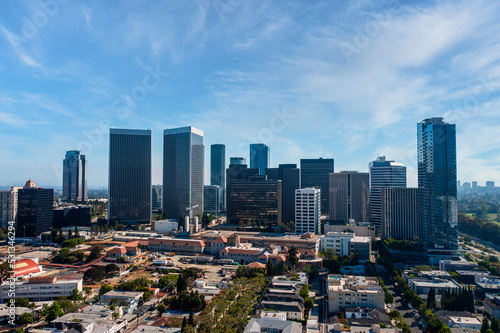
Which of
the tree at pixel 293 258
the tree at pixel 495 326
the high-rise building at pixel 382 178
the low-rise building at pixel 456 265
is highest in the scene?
the high-rise building at pixel 382 178

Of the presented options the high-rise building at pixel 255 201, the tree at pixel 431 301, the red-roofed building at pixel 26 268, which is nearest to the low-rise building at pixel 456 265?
the tree at pixel 431 301

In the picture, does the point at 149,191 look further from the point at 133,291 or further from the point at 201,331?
the point at 201,331

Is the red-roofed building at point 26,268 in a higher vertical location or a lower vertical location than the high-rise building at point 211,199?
lower

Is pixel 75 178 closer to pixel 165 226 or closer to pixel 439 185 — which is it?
pixel 165 226

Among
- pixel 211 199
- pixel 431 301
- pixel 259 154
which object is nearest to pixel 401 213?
pixel 431 301

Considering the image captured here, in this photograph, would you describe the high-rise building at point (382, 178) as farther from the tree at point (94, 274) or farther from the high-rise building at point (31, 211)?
the high-rise building at point (31, 211)

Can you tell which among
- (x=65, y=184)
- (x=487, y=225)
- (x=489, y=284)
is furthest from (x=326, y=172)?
(x=65, y=184)

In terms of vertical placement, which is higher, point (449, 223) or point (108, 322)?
point (449, 223)
